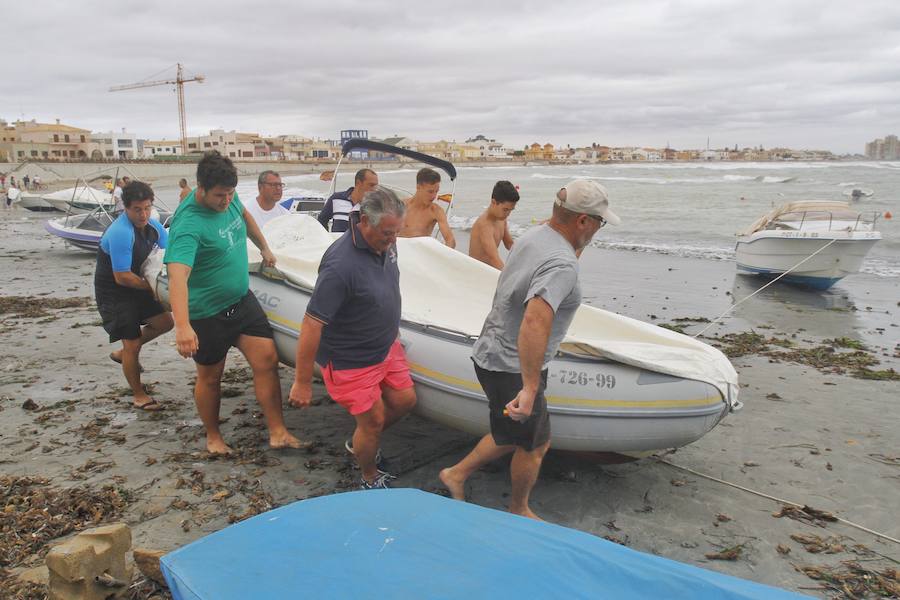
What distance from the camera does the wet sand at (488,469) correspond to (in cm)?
360

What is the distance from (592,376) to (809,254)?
1082 centimetres

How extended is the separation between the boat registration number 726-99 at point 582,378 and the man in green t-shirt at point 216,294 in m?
1.90

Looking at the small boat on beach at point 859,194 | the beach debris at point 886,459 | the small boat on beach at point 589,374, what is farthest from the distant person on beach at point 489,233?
the small boat on beach at point 859,194

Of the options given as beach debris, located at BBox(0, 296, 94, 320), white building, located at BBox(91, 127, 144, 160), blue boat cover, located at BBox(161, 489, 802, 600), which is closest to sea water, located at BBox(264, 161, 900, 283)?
beach debris, located at BBox(0, 296, 94, 320)

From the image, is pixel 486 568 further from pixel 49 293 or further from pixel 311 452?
pixel 49 293

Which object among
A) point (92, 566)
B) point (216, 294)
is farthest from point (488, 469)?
point (92, 566)

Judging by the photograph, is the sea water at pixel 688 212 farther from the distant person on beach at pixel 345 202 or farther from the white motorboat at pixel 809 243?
the distant person on beach at pixel 345 202

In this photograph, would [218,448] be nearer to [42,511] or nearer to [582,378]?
[42,511]

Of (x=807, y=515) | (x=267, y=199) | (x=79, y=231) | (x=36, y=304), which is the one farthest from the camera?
(x=79, y=231)

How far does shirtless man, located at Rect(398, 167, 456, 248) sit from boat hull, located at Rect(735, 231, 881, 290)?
830 centimetres

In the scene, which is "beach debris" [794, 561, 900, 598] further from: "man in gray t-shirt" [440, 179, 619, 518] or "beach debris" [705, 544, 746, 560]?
"man in gray t-shirt" [440, 179, 619, 518]

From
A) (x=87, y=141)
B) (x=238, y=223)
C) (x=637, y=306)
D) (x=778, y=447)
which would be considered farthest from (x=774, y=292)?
(x=87, y=141)

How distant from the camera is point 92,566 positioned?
8.36 feet

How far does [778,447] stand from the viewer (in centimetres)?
480
